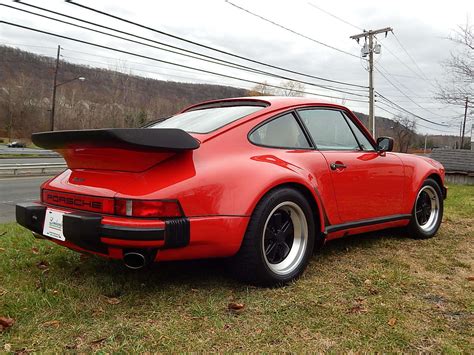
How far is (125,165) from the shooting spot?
247 centimetres

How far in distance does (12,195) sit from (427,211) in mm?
10084

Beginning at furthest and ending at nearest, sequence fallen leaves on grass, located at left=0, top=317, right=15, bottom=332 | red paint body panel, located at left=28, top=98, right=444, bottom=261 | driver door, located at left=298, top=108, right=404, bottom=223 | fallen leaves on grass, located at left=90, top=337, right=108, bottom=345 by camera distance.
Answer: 1. driver door, located at left=298, top=108, right=404, bottom=223
2. red paint body panel, located at left=28, top=98, right=444, bottom=261
3. fallen leaves on grass, located at left=0, top=317, right=15, bottom=332
4. fallen leaves on grass, located at left=90, top=337, right=108, bottom=345

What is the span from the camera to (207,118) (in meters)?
3.19

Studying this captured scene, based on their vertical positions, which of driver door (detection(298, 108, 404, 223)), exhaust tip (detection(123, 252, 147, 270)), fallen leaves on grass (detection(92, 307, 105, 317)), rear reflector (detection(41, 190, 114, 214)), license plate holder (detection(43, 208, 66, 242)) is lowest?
fallen leaves on grass (detection(92, 307, 105, 317))

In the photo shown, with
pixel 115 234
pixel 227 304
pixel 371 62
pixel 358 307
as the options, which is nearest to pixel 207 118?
pixel 115 234

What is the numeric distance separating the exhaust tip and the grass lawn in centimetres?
28

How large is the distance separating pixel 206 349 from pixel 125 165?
1167mm

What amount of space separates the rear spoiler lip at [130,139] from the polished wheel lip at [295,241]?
0.87 meters

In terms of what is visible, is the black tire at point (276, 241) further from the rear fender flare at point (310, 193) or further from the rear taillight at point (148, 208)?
the rear taillight at point (148, 208)

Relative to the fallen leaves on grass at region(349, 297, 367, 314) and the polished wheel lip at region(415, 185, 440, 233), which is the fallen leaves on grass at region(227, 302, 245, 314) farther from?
the polished wheel lip at region(415, 185, 440, 233)

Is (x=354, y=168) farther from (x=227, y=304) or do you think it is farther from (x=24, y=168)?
(x=24, y=168)

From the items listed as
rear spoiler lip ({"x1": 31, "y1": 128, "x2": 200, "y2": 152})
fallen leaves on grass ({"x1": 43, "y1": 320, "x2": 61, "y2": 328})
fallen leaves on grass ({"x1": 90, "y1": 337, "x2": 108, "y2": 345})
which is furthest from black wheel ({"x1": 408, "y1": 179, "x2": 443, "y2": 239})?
fallen leaves on grass ({"x1": 43, "y1": 320, "x2": 61, "y2": 328})

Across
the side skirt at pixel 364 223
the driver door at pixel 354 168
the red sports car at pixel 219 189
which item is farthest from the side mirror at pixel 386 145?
the side skirt at pixel 364 223

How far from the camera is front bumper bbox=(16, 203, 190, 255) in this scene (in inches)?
88.2
